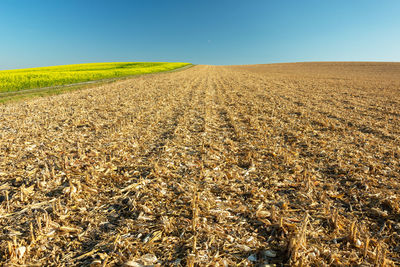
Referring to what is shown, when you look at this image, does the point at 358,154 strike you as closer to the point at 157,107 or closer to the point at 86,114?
the point at 157,107

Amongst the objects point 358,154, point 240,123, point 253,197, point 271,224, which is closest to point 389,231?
point 271,224

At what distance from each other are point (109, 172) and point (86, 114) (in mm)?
6860

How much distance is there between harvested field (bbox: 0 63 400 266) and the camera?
3.05 metres

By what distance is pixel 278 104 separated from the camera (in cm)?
1351

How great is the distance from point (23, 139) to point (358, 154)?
11140 millimetres

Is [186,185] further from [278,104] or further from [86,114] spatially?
[278,104]

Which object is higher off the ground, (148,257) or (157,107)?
(157,107)

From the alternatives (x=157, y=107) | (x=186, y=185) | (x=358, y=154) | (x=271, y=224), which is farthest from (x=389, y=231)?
(x=157, y=107)

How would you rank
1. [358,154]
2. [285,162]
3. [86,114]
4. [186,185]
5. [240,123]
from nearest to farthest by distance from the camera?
1. [186,185]
2. [285,162]
3. [358,154]
4. [240,123]
5. [86,114]

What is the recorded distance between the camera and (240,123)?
9.45m

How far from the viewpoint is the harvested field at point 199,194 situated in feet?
10.0

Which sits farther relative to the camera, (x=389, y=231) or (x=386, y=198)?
(x=386, y=198)

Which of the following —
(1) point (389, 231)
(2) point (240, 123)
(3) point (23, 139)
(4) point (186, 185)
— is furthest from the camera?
(2) point (240, 123)

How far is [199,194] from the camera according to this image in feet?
14.3
